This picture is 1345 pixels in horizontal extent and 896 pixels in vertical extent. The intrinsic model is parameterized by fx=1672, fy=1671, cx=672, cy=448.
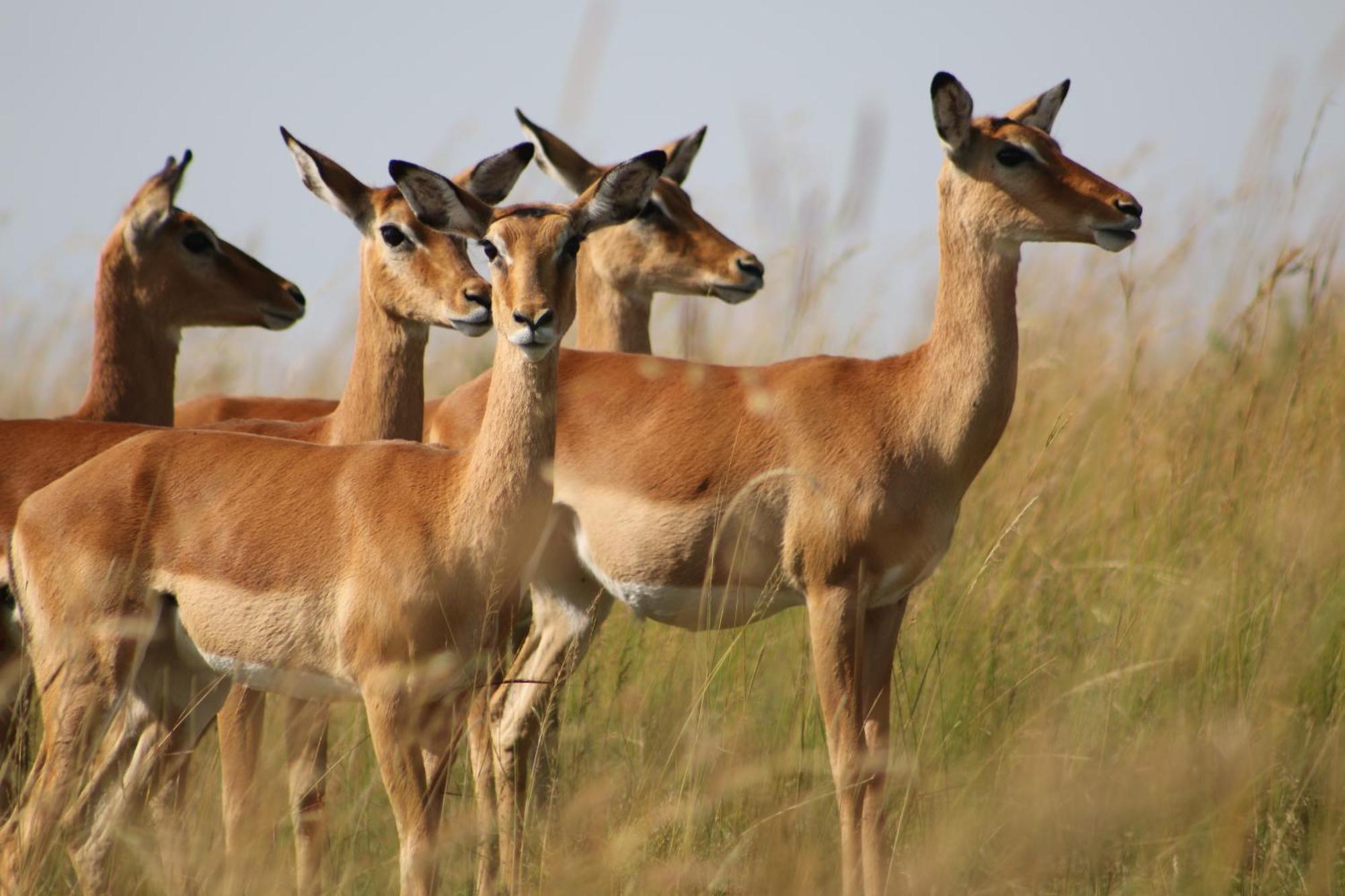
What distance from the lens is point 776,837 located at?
162 inches

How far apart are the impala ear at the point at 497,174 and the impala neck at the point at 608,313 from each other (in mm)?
1125

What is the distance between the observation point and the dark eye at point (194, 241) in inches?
265

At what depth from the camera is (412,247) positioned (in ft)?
18.4

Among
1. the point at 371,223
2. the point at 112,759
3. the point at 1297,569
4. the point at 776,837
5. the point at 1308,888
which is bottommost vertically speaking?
the point at 112,759

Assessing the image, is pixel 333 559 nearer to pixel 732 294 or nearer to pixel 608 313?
pixel 608 313

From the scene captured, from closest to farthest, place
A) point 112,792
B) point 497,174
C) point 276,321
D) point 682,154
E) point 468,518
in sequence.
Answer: point 468,518 → point 112,792 → point 497,174 → point 276,321 → point 682,154

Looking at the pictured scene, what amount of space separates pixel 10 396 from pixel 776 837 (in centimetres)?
680

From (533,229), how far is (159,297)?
9.69 feet

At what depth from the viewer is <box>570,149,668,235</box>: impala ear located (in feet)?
14.4

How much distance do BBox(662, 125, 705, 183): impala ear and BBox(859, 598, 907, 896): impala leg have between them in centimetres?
309

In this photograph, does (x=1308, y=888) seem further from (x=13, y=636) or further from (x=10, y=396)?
(x=10, y=396)

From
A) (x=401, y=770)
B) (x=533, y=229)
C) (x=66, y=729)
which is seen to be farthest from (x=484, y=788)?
(x=533, y=229)

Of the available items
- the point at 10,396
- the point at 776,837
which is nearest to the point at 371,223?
the point at 776,837

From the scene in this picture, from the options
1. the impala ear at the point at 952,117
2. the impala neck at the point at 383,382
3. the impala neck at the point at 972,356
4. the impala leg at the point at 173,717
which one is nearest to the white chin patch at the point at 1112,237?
the impala neck at the point at 972,356
